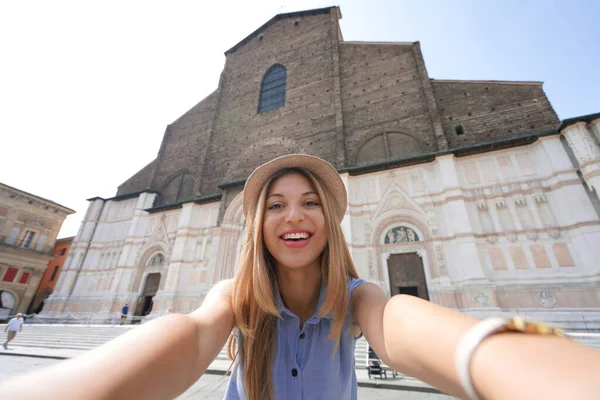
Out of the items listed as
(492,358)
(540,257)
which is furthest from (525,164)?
(492,358)

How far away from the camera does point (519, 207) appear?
8164 mm

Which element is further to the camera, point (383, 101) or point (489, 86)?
point (383, 101)

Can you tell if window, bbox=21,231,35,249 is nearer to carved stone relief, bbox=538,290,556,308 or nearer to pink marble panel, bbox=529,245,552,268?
carved stone relief, bbox=538,290,556,308

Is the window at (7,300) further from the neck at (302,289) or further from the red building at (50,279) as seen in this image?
the neck at (302,289)

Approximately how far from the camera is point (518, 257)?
7.56 meters

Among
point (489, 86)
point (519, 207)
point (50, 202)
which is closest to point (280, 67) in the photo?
point (489, 86)

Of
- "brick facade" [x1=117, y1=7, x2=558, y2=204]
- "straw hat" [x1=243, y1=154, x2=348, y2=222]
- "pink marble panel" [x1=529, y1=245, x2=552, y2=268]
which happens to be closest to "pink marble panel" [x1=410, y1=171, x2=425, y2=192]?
"brick facade" [x1=117, y1=7, x2=558, y2=204]

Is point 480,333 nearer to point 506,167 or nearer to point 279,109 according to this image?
point 506,167

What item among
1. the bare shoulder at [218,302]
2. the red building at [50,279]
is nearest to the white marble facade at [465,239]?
the bare shoulder at [218,302]

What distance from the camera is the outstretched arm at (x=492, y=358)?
440mm

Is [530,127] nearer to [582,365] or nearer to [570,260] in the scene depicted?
[570,260]

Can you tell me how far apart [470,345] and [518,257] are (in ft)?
31.8

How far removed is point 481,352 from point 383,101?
14.0 m

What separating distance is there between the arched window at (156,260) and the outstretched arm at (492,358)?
1511cm
